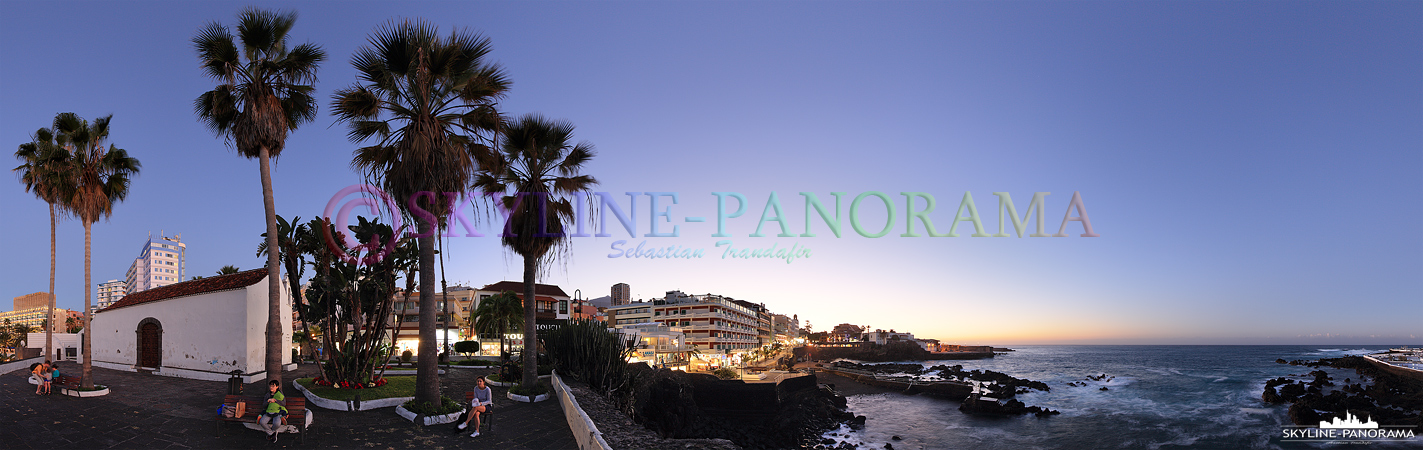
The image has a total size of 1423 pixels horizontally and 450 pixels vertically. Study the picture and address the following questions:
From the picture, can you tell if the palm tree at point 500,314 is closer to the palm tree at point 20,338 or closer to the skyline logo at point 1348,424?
the palm tree at point 20,338

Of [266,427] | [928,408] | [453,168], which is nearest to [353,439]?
[266,427]

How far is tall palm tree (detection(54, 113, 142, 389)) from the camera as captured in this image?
1803 cm

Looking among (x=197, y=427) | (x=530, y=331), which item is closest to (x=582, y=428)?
(x=197, y=427)

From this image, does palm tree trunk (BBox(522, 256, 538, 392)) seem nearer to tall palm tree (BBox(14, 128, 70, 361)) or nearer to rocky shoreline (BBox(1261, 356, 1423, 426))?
tall palm tree (BBox(14, 128, 70, 361))

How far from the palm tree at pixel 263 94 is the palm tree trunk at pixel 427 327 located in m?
3.94

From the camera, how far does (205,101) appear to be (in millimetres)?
15781

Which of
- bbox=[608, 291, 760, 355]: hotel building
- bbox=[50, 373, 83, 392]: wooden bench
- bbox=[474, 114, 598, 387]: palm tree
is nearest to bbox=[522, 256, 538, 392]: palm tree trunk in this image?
bbox=[474, 114, 598, 387]: palm tree

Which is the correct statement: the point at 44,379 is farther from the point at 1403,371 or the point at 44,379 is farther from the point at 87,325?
the point at 1403,371

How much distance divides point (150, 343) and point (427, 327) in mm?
19244

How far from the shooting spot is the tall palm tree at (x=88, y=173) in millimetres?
18031

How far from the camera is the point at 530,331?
18859mm

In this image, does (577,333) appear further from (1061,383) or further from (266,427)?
(1061,383)

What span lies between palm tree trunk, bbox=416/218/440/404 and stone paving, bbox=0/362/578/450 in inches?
31.1

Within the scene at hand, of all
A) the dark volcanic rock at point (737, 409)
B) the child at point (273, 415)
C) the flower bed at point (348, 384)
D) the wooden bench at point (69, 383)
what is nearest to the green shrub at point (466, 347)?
the dark volcanic rock at point (737, 409)
